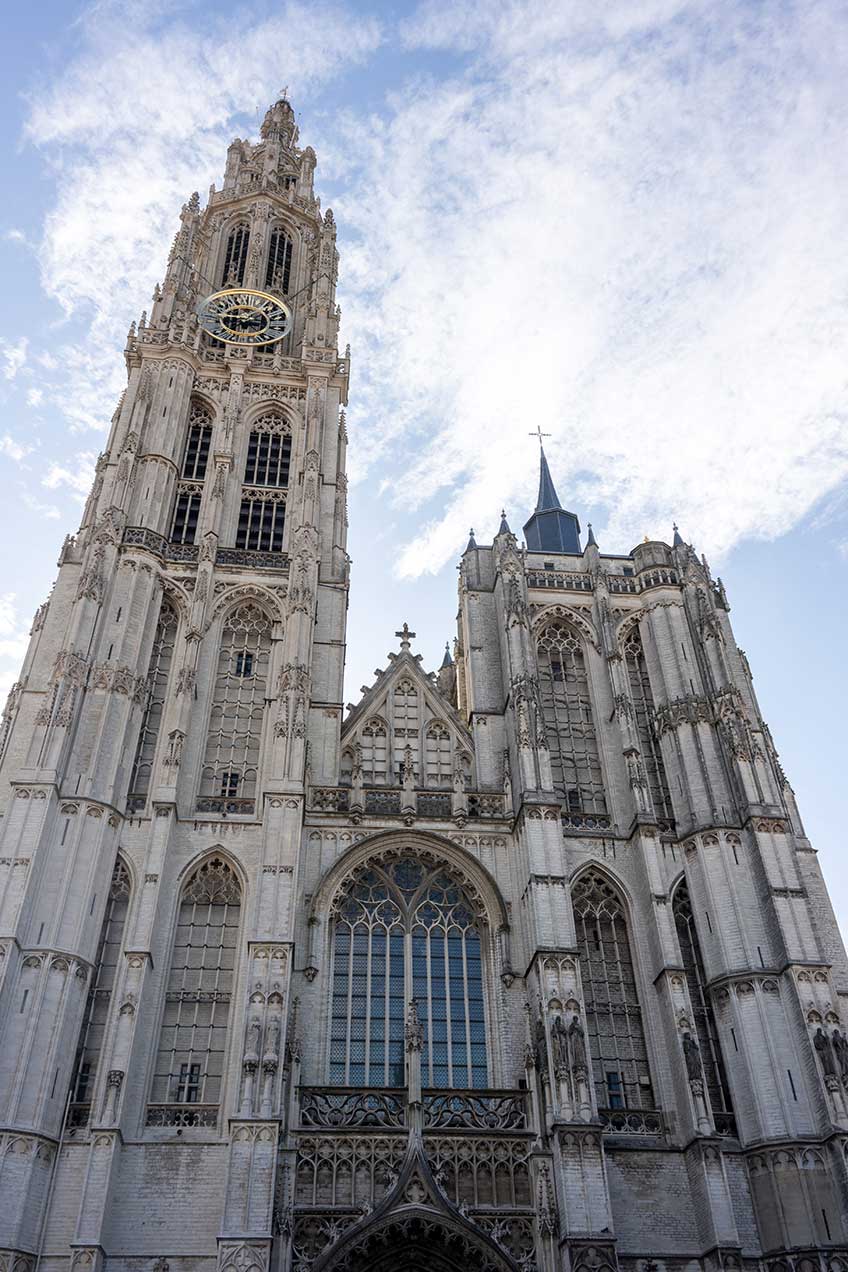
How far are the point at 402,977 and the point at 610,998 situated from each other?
4763 mm

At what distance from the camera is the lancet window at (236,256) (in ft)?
138

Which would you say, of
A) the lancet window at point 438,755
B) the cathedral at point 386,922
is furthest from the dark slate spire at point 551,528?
the lancet window at point 438,755

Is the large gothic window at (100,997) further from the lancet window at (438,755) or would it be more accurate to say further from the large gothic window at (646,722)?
the large gothic window at (646,722)

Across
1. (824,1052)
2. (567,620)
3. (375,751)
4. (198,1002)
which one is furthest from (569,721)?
(198,1002)

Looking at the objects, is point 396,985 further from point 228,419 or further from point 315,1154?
point 228,419

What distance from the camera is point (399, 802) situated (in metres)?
26.5

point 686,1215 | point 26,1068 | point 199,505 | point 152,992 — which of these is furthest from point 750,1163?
point 199,505

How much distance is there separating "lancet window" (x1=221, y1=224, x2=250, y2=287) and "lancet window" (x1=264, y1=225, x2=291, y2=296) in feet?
3.36

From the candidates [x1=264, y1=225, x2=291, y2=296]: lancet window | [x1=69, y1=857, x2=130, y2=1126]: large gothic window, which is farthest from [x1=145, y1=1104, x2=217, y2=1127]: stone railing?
[x1=264, y1=225, x2=291, y2=296]: lancet window

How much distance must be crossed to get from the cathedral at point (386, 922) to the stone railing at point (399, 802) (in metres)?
0.09

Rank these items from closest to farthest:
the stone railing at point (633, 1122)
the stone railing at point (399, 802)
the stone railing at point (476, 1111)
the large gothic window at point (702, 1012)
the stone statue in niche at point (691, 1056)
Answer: the stone railing at point (476, 1111), the stone statue in niche at point (691, 1056), the stone railing at point (633, 1122), the large gothic window at point (702, 1012), the stone railing at point (399, 802)

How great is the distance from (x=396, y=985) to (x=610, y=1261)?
7.13 m

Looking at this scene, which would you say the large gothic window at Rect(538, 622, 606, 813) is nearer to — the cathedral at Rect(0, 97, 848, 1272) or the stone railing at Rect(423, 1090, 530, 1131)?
the cathedral at Rect(0, 97, 848, 1272)

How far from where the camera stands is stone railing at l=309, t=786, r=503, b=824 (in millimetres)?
26234
